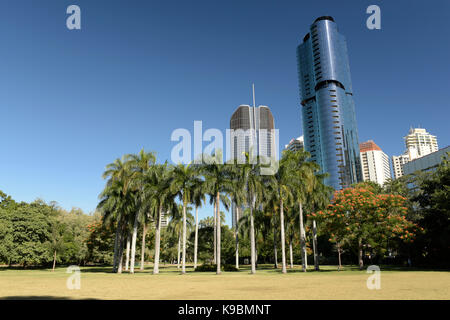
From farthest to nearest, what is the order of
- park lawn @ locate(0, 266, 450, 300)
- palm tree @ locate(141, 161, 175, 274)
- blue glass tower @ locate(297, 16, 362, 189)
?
blue glass tower @ locate(297, 16, 362, 189)
palm tree @ locate(141, 161, 175, 274)
park lawn @ locate(0, 266, 450, 300)

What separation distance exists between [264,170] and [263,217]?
67.0ft

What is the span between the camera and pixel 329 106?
173 meters

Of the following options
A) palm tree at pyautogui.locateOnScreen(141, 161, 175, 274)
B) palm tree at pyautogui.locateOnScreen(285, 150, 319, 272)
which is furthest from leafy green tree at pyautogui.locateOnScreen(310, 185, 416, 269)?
palm tree at pyautogui.locateOnScreen(141, 161, 175, 274)

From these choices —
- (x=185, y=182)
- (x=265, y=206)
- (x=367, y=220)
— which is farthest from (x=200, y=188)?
(x=367, y=220)

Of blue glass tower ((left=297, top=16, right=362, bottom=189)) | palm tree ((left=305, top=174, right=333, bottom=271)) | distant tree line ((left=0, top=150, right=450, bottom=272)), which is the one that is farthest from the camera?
blue glass tower ((left=297, top=16, right=362, bottom=189))

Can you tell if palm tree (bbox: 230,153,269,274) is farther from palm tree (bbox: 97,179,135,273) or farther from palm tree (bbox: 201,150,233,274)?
palm tree (bbox: 97,179,135,273)

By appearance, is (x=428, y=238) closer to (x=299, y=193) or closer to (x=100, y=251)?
(x=299, y=193)

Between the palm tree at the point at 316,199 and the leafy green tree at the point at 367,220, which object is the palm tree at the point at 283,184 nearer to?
the leafy green tree at the point at 367,220

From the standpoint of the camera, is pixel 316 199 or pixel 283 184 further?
pixel 316 199

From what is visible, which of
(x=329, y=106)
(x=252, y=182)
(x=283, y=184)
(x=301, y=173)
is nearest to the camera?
(x=252, y=182)

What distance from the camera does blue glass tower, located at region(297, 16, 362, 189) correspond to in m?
166

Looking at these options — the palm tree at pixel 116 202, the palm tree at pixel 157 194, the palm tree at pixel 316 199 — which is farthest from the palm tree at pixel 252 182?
the palm tree at pixel 116 202

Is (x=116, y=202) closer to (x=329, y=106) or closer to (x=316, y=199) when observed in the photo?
(x=316, y=199)

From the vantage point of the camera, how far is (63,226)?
5256 cm
